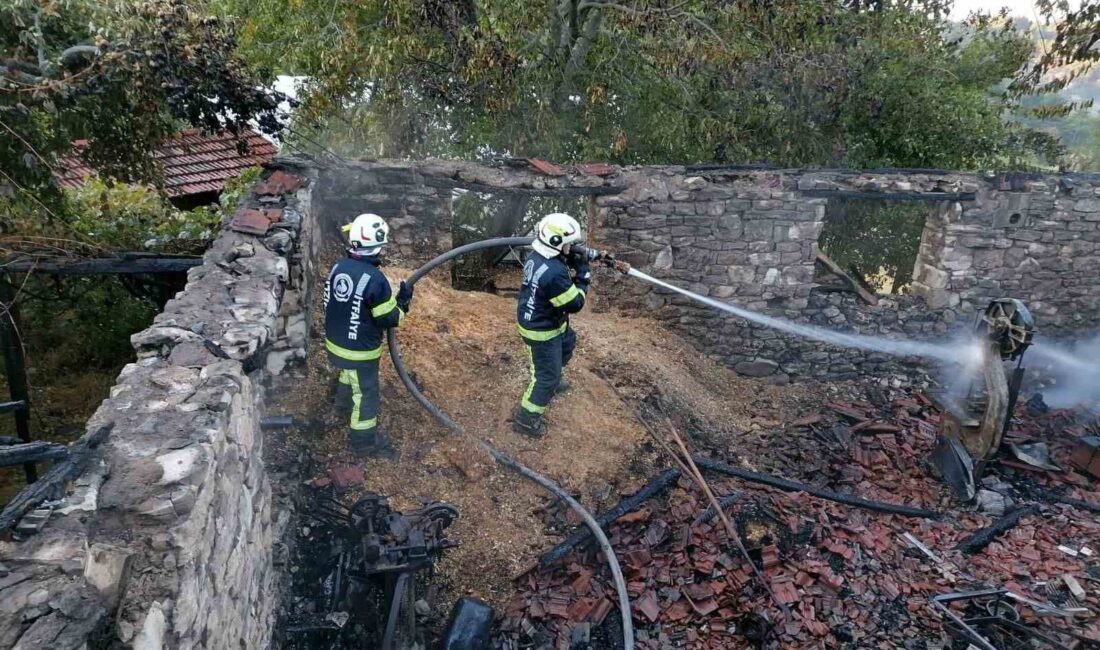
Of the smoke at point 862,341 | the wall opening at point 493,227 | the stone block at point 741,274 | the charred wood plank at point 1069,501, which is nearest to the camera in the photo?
the charred wood plank at point 1069,501

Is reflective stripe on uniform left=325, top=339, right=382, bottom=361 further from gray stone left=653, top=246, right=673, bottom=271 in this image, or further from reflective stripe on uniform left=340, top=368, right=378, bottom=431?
gray stone left=653, top=246, right=673, bottom=271

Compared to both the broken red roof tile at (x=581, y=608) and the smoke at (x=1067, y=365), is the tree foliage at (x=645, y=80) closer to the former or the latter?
the smoke at (x=1067, y=365)

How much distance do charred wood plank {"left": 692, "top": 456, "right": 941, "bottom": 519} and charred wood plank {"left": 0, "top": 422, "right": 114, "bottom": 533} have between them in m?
4.68

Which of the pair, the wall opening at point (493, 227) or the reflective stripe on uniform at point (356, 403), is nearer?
the reflective stripe on uniform at point (356, 403)

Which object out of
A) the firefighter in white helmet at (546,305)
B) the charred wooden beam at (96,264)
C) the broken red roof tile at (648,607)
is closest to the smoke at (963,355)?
the firefighter in white helmet at (546,305)

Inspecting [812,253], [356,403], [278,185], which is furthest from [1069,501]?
[278,185]

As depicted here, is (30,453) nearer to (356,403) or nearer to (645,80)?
(356,403)

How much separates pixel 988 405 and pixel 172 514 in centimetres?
653

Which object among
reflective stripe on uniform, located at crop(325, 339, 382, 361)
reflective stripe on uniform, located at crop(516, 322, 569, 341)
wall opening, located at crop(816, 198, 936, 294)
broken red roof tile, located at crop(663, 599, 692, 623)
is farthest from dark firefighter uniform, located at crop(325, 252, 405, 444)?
wall opening, located at crop(816, 198, 936, 294)

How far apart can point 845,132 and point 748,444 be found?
5449 millimetres

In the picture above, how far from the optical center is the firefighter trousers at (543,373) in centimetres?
571

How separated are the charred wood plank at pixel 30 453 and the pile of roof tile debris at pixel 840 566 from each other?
120 inches

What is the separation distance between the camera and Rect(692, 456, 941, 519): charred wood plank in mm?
6160

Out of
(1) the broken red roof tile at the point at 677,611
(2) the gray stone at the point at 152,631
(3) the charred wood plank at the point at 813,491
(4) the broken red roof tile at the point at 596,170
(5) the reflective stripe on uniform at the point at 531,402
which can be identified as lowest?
(1) the broken red roof tile at the point at 677,611
